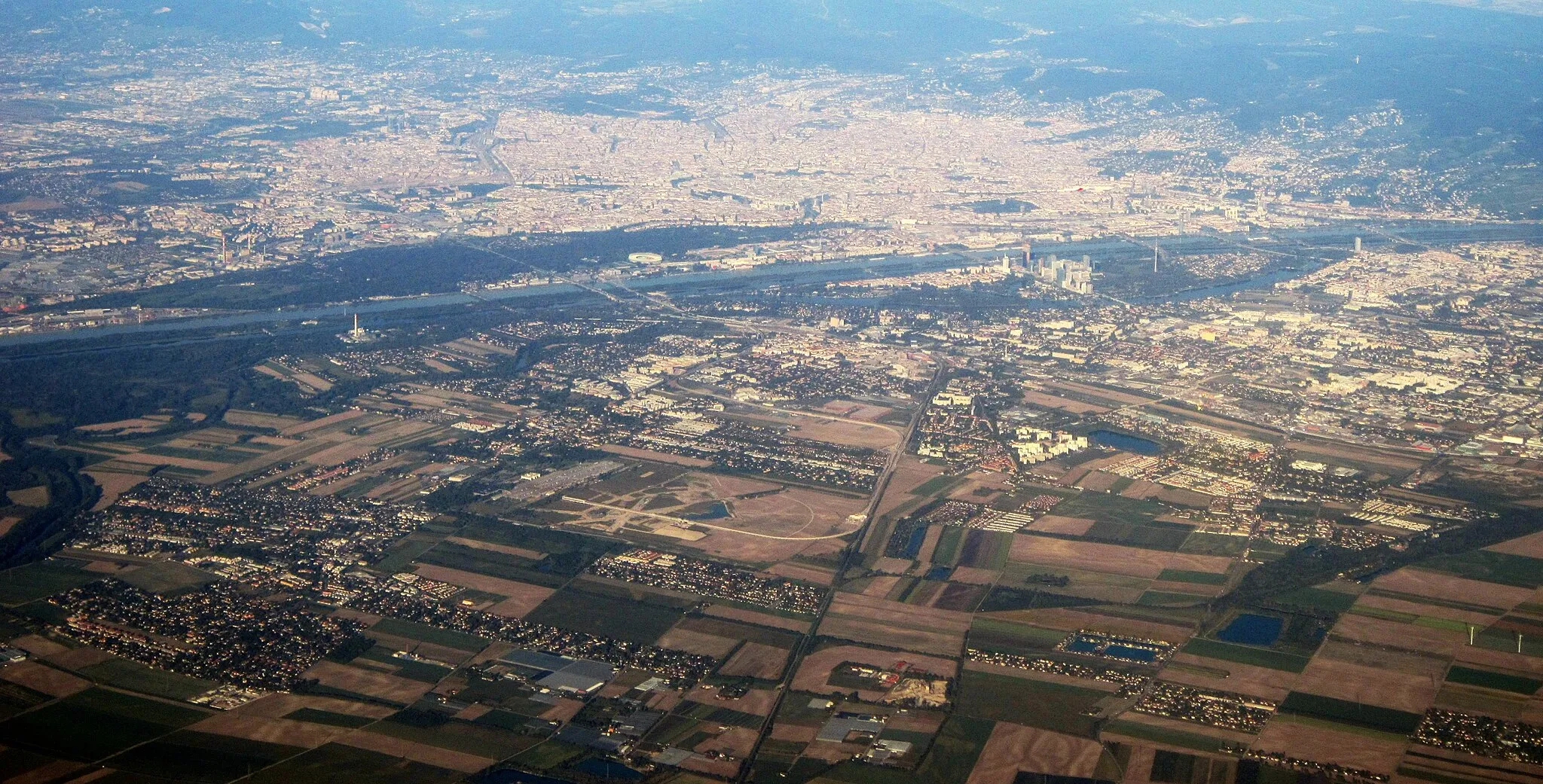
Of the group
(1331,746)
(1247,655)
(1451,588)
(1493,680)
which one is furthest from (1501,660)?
(1331,746)

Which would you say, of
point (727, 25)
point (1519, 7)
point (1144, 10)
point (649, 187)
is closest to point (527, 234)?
A: point (649, 187)

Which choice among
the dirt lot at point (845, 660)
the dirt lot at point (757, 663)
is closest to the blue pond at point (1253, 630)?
the dirt lot at point (845, 660)

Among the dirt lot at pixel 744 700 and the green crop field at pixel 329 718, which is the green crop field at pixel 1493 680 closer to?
the dirt lot at pixel 744 700

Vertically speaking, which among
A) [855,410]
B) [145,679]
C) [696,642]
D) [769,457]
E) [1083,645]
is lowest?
[1083,645]

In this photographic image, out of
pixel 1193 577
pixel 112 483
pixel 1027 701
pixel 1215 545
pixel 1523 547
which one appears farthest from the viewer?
pixel 112 483

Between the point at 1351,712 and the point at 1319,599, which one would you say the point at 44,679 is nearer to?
the point at 1351,712

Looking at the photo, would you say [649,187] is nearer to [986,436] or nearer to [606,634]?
[986,436]
